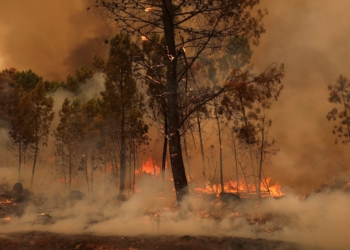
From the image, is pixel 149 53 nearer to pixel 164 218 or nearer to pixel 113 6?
pixel 113 6

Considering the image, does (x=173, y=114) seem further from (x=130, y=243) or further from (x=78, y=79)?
(x=78, y=79)

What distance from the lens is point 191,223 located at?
7789mm

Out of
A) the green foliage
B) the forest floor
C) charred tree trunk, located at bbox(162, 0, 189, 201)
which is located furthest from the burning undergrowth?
the green foliage

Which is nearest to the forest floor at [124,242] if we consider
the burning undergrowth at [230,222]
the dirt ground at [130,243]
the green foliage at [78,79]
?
the dirt ground at [130,243]

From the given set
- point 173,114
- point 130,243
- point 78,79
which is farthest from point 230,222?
point 78,79

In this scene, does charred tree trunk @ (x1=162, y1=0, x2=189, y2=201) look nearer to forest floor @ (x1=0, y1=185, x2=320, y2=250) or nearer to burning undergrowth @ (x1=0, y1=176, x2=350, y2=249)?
burning undergrowth @ (x1=0, y1=176, x2=350, y2=249)

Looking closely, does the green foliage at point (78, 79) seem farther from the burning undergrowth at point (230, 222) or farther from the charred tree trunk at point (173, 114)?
the charred tree trunk at point (173, 114)

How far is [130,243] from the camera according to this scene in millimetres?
6527

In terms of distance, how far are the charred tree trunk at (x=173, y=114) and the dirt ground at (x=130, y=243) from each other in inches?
105

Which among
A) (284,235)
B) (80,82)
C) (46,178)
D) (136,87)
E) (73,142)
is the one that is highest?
(80,82)

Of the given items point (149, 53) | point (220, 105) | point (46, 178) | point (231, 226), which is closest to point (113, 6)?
point (220, 105)

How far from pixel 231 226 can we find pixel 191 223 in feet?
3.19

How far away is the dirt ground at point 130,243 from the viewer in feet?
20.0

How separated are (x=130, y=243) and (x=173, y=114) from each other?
409cm
